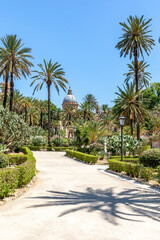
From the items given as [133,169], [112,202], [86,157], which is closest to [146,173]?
[133,169]

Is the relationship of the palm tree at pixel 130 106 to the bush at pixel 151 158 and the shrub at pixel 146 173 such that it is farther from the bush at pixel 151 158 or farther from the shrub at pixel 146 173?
the shrub at pixel 146 173

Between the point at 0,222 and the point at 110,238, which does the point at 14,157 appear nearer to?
the point at 0,222

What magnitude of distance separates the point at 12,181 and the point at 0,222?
10.3ft

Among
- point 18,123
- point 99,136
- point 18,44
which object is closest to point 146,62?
point 99,136

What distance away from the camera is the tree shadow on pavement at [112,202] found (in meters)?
6.63

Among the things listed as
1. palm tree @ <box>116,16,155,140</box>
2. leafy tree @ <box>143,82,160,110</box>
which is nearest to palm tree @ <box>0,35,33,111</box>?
palm tree @ <box>116,16,155,140</box>

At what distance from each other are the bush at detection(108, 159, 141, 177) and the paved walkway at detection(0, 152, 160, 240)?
3.17m

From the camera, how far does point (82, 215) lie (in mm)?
6523

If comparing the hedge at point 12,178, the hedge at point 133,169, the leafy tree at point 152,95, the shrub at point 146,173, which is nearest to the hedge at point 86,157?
the hedge at point 133,169

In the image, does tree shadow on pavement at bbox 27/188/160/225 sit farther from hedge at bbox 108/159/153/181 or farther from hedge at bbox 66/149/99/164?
hedge at bbox 66/149/99/164

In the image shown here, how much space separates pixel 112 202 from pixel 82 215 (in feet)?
5.94

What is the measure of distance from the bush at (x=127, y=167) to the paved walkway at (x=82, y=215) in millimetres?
3173

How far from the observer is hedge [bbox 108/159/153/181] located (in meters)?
12.2

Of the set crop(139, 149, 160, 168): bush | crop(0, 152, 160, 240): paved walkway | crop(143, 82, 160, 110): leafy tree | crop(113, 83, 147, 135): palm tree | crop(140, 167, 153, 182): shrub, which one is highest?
crop(143, 82, 160, 110): leafy tree
